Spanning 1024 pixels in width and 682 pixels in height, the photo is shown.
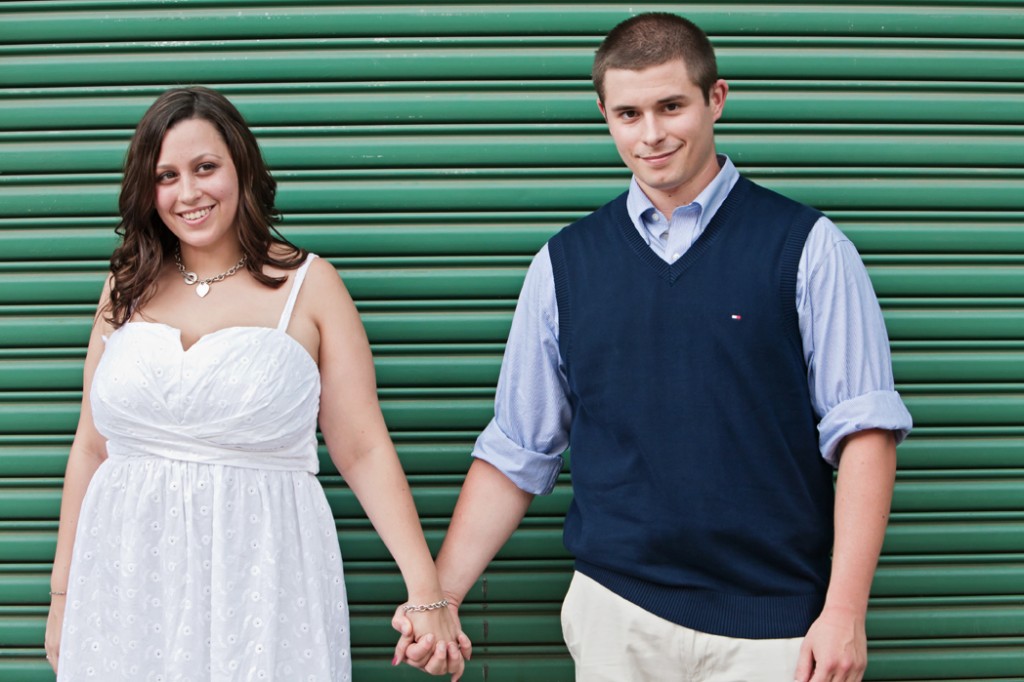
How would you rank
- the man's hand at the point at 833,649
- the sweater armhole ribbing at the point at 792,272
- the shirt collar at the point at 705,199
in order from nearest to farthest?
1. the man's hand at the point at 833,649
2. the sweater armhole ribbing at the point at 792,272
3. the shirt collar at the point at 705,199

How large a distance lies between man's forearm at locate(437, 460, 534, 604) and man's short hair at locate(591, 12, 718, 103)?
109cm

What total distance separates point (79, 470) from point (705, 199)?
1.75 m

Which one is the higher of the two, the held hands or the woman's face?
the woman's face

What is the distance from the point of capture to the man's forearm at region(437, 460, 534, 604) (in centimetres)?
269

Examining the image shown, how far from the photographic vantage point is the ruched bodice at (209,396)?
2.39 metres

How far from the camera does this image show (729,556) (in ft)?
7.77

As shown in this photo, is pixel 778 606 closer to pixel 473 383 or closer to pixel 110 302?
pixel 473 383

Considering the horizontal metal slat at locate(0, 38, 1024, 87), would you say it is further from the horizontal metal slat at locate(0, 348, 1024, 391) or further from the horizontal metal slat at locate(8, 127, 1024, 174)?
the horizontal metal slat at locate(0, 348, 1024, 391)

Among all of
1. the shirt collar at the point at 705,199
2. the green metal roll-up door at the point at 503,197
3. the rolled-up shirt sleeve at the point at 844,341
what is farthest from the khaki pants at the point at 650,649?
the shirt collar at the point at 705,199

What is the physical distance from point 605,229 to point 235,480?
1084 mm

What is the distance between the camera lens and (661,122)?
7.72ft

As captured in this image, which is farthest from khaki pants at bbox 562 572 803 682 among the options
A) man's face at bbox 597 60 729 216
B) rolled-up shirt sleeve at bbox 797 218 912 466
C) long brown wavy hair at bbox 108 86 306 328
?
long brown wavy hair at bbox 108 86 306 328

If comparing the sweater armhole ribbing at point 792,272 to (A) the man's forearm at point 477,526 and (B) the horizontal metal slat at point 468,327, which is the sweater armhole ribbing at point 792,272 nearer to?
(A) the man's forearm at point 477,526

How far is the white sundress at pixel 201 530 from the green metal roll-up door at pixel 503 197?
81 cm
